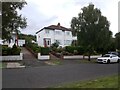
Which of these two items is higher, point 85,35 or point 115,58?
point 85,35

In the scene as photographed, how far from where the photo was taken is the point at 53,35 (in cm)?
7944

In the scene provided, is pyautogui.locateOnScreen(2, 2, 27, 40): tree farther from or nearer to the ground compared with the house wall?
nearer to the ground

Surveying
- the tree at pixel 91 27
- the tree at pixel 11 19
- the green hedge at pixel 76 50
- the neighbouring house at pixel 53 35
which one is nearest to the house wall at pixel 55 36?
the neighbouring house at pixel 53 35

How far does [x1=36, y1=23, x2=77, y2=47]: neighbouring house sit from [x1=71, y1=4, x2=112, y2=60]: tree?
32.9 m

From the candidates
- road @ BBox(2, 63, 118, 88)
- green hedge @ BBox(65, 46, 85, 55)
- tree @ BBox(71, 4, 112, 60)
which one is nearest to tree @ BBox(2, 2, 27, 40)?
road @ BBox(2, 63, 118, 88)

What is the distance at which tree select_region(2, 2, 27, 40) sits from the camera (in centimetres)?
1931

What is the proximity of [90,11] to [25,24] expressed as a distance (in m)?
21.8

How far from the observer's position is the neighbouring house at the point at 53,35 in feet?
257

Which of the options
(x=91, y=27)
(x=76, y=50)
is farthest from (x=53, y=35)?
(x=91, y=27)

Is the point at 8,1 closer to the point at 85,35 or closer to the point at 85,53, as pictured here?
the point at 85,35

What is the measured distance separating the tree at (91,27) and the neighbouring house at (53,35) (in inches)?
1295

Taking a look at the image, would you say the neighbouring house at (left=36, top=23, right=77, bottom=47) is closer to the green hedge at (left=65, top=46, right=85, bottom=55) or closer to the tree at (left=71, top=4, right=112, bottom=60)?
the green hedge at (left=65, top=46, right=85, bottom=55)

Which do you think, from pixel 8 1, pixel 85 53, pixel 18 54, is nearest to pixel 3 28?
pixel 8 1

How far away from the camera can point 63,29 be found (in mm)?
81812
